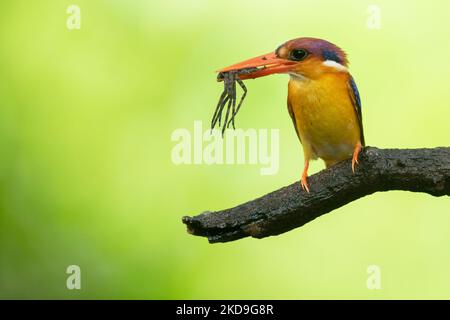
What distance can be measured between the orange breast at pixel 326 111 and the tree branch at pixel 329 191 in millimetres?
232

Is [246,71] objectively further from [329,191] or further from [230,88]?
[329,191]

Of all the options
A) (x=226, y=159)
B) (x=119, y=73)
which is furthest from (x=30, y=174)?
(x=226, y=159)

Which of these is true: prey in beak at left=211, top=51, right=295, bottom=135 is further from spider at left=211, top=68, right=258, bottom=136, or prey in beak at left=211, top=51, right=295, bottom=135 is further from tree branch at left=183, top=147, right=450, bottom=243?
tree branch at left=183, top=147, right=450, bottom=243

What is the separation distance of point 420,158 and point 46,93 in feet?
7.71

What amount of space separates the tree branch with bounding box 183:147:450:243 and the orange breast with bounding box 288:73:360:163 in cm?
23

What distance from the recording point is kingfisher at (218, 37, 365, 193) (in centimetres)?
295

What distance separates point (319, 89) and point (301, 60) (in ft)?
0.46

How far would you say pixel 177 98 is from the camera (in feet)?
13.5

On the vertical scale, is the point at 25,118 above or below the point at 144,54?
below

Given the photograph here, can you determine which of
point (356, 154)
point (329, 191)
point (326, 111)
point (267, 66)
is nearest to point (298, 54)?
point (267, 66)

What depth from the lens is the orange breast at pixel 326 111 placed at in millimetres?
2977

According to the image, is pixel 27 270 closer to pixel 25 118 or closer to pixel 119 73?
pixel 25 118

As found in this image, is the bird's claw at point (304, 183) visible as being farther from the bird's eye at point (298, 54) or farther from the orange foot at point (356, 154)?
the bird's eye at point (298, 54)

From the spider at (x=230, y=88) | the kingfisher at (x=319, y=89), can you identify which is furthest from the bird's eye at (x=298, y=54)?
the spider at (x=230, y=88)
